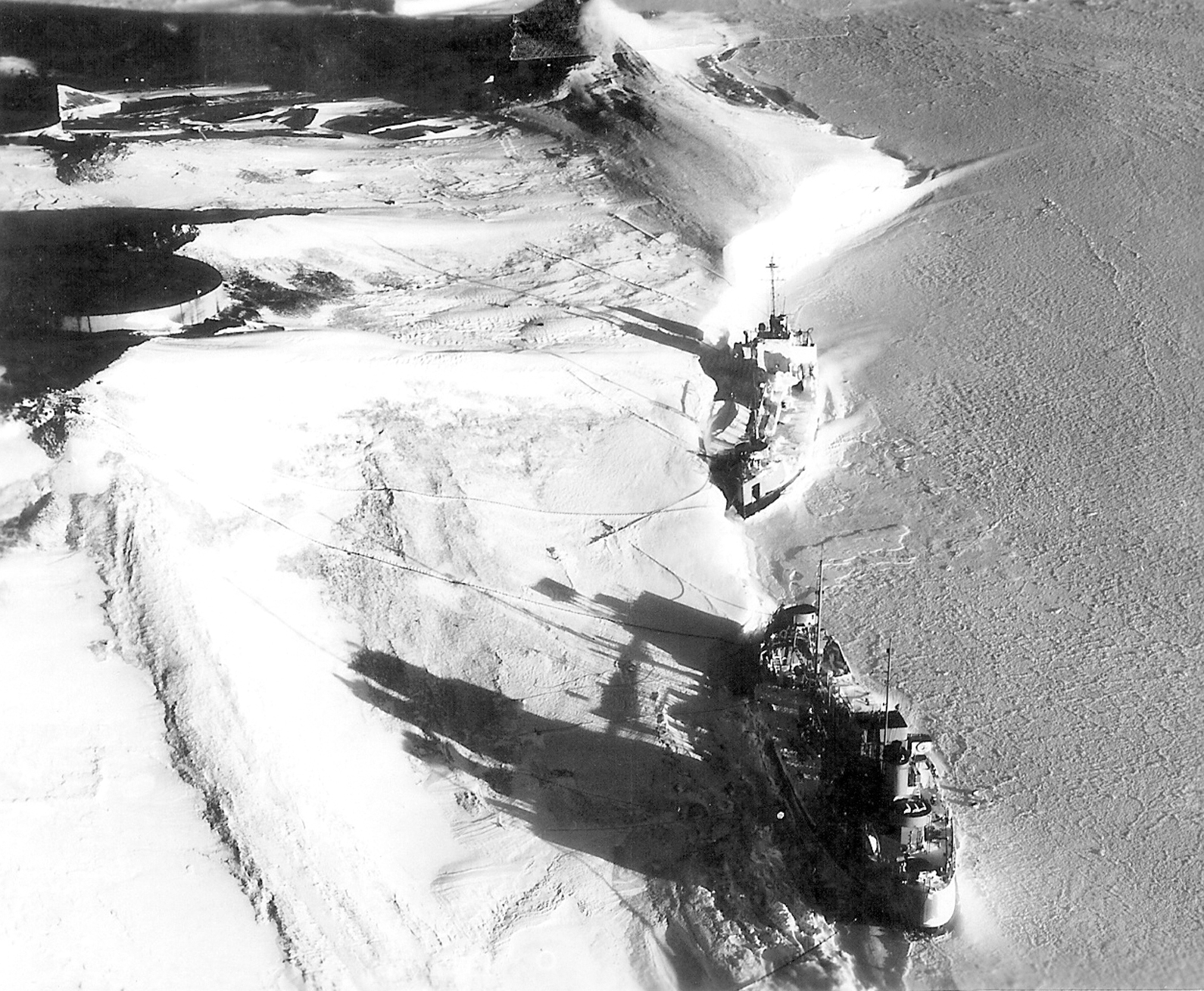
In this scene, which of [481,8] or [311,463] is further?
[481,8]

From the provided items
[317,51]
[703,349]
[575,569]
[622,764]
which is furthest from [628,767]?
[317,51]

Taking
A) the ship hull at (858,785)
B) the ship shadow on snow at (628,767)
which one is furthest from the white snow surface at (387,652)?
the ship hull at (858,785)

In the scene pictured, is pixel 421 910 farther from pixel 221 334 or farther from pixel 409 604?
pixel 221 334

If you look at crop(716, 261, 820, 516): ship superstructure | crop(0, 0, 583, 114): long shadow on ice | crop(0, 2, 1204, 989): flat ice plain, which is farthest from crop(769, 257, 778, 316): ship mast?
crop(0, 0, 583, 114): long shadow on ice

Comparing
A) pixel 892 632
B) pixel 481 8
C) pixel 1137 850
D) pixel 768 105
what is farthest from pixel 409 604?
pixel 481 8

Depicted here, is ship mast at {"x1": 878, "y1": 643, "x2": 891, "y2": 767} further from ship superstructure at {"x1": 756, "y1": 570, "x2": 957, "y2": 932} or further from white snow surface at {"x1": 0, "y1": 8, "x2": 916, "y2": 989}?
white snow surface at {"x1": 0, "y1": 8, "x2": 916, "y2": 989}

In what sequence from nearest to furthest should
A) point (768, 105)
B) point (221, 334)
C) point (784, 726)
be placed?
point (784, 726)
point (221, 334)
point (768, 105)

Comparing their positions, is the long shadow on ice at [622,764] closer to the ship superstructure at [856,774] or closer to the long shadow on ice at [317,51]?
the ship superstructure at [856,774]

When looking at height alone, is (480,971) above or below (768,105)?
below
